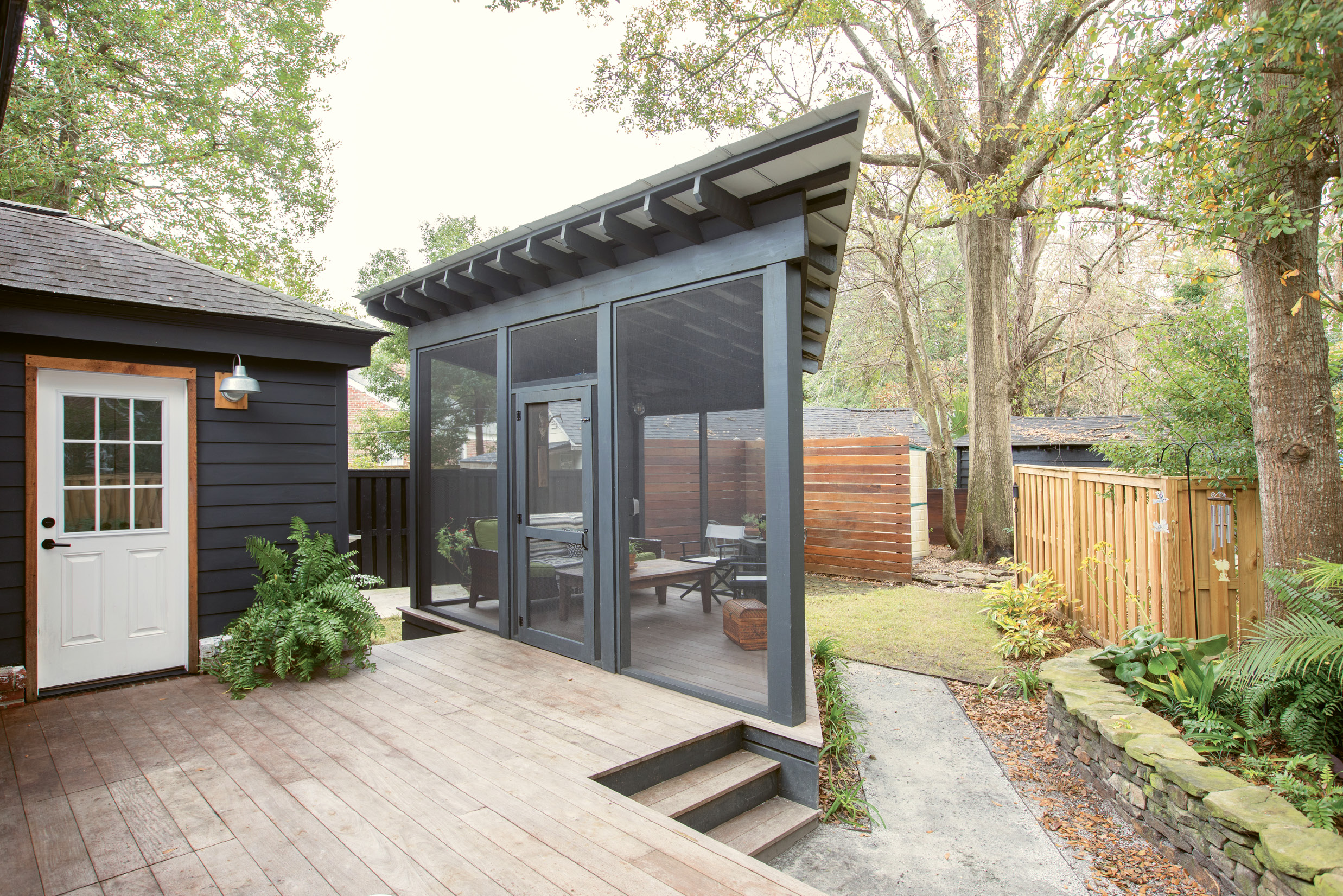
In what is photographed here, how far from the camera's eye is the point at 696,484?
3.59m

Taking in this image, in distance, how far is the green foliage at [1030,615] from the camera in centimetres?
524

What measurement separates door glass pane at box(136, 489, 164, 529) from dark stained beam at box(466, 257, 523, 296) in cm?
234

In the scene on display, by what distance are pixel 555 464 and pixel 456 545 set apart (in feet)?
5.08

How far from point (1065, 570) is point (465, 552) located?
17.0 ft

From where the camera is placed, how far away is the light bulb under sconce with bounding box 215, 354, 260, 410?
4.05 metres

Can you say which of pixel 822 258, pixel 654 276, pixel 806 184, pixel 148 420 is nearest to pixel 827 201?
pixel 806 184

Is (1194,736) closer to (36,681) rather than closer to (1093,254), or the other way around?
(36,681)

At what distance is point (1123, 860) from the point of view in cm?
265

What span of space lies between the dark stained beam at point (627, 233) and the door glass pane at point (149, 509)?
123 inches

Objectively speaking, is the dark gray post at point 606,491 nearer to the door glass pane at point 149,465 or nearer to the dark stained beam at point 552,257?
the dark stained beam at point 552,257

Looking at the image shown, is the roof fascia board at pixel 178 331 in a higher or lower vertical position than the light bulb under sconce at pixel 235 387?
higher

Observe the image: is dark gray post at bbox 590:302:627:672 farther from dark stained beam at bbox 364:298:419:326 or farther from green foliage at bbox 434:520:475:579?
dark stained beam at bbox 364:298:419:326

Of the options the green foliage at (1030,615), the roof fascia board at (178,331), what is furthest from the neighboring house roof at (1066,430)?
the roof fascia board at (178,331)

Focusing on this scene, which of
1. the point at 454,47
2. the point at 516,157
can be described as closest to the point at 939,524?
the point at 454,47
